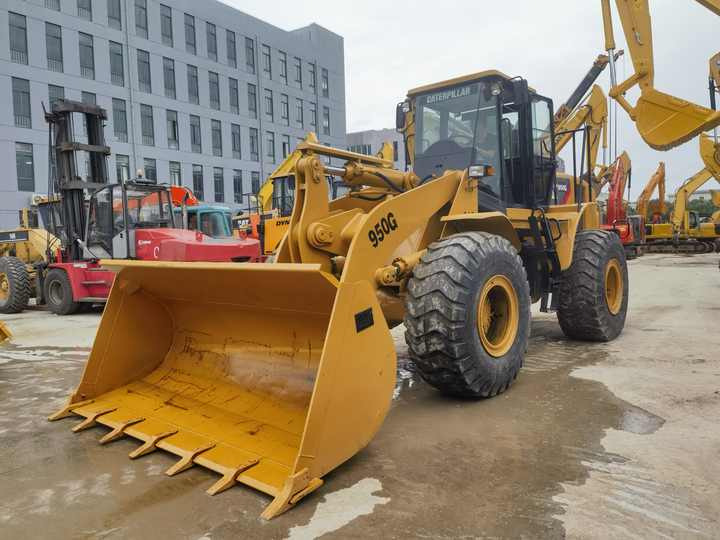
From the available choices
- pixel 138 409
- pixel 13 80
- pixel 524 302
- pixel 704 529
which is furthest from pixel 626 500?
pixel 13 80

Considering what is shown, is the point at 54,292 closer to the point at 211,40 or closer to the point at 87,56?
the point at 87,56

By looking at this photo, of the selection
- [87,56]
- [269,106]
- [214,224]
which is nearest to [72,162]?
[214,224]

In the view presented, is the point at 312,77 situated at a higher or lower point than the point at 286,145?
higher

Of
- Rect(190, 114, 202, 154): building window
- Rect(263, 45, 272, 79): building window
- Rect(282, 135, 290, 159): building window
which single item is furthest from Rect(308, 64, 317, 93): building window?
Rect(190, 114, 202, 154): building window

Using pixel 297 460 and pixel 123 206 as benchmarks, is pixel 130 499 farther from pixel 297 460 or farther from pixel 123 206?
pixel 123 206

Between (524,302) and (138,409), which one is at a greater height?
(524,302)

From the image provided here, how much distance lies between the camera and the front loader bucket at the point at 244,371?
288cm

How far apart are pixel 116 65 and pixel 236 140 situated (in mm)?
8318

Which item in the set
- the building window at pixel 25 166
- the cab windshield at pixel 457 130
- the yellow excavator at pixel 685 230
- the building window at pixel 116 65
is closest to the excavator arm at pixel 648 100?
the cab windshield at pixel 457 130

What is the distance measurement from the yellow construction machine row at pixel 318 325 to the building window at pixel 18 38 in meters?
25.7

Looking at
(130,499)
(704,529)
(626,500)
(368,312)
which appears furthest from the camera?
(368,312)

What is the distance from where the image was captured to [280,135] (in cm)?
3731

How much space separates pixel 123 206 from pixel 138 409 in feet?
23.0

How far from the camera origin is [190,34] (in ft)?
105
